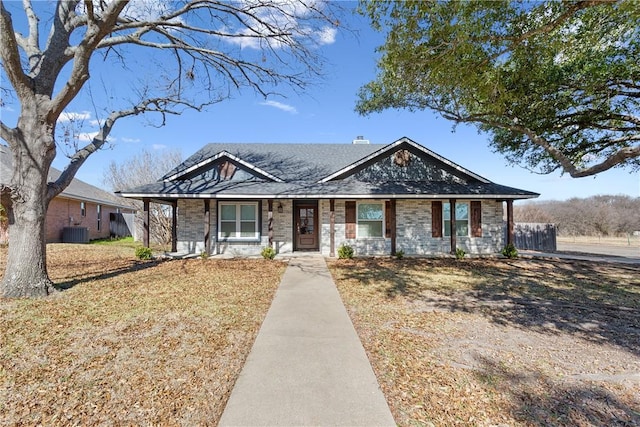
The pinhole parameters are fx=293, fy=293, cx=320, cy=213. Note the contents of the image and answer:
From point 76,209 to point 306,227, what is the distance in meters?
15.9

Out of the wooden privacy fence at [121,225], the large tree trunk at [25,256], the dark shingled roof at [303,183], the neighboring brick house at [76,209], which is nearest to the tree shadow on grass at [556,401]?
the large tree trunk at [25,256]

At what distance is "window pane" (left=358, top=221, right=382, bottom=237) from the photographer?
43.1 feet

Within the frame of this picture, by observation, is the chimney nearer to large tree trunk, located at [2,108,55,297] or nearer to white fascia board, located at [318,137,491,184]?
white fascia board, located at [318,137,491,184]

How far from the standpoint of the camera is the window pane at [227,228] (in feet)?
43.5

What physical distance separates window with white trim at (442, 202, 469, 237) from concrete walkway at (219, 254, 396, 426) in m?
9.67

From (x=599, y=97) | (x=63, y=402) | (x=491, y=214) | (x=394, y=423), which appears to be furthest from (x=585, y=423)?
(x=491, y=214)

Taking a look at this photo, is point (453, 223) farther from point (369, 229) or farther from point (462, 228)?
point (369, 229)

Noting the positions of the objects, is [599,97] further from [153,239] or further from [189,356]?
[153,239]

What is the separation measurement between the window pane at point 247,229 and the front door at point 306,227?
1.91m

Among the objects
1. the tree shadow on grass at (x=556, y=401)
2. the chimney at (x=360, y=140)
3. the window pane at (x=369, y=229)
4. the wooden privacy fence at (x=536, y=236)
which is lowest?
the tree shadow on grass at (x=556, y=401)

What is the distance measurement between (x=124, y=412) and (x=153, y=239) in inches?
715

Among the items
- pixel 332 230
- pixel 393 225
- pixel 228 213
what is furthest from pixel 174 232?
pixel 393 225

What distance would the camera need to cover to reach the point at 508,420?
260 centimetres

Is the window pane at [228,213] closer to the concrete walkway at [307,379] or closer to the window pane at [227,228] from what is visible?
the window pane at [227,228]
